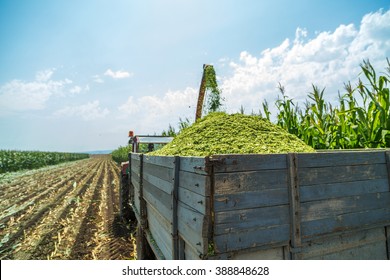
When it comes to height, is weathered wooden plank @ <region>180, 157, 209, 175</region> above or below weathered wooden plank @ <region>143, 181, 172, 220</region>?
above

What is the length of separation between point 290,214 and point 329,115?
4012 mm

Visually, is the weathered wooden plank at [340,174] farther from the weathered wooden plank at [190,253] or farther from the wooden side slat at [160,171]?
the wooden side slat at [160,171]

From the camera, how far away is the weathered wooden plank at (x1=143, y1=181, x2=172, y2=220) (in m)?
2.17

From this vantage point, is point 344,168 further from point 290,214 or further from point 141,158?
point 141,158

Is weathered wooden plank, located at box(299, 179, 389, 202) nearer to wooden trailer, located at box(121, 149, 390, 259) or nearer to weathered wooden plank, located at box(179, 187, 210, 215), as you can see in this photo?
wooden trailer, located at box(121, 149, 390, 259)

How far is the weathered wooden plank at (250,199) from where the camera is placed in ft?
5.17

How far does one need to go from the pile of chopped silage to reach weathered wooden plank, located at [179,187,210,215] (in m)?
0.75

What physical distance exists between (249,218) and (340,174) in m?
0.90

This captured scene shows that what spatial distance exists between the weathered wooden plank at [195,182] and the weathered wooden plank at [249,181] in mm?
61

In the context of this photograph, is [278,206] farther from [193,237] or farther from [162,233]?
[162,233]

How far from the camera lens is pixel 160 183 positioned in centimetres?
248

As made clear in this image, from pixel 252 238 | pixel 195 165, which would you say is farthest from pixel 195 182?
pixel 252 238

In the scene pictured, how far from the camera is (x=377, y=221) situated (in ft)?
7.01

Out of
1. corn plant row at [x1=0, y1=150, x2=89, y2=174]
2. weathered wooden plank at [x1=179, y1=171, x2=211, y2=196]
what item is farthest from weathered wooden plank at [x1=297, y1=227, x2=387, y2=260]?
corn plant row at [x1=0, y1=150, x2=89, y2=174]
